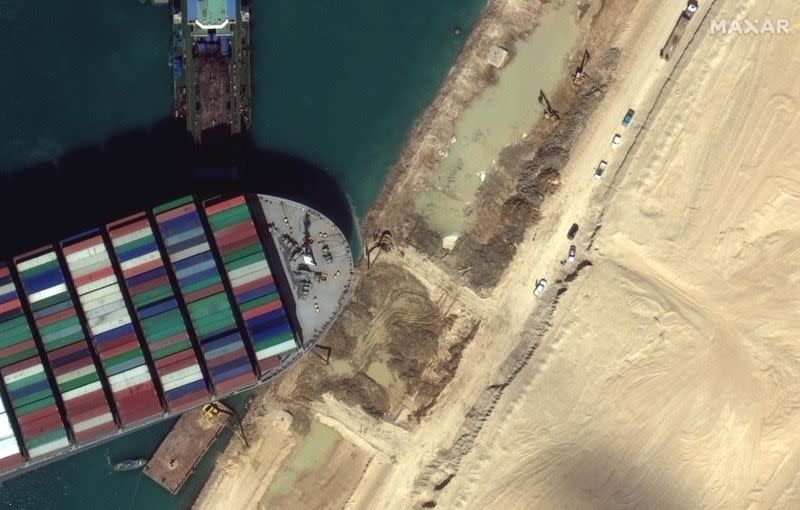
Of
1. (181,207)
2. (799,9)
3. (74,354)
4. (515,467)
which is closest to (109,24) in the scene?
(181,207)

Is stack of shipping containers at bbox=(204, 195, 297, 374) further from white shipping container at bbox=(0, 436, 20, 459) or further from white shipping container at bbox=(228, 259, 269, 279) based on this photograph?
white shipping container at bbox=(0, 436, 20, 459)

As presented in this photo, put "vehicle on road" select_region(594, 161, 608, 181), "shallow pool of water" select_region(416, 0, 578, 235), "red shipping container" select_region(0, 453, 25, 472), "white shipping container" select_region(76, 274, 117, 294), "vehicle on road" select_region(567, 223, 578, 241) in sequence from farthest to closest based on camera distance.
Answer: "shallow pool of water" select_region(416, 0, 578, 235), "vehicle on road" select_region(567, 223, 578, 241), "vehicle on road" select_region(594, 161, 608, 181), "white shipping container" select_region(76, 274, 117, 294), "red shipping container" select_region(0, 453, 25, 472)

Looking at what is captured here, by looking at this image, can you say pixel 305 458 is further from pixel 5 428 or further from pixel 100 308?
pixel 5 428

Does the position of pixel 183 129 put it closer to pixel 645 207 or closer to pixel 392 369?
pixel 392 369

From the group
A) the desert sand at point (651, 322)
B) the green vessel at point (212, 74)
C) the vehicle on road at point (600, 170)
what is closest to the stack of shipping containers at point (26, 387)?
the green vessel at point (212, 74)

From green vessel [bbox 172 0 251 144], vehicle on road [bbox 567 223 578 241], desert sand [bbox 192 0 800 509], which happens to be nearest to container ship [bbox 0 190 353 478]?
green vessel [bbox 172 0 251 144]
